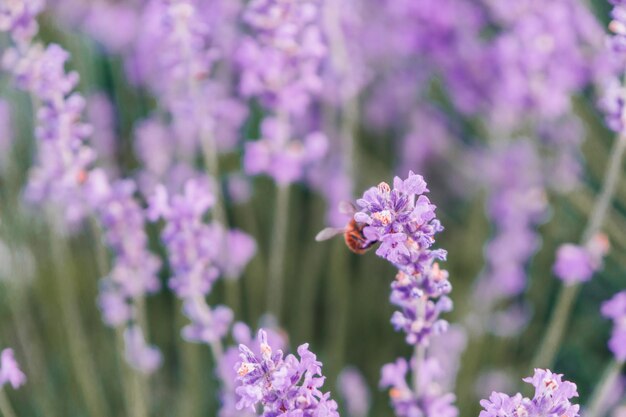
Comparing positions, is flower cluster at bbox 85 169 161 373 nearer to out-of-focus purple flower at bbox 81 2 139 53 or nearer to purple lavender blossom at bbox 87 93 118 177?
purple lavender blossom at bbox 87 93 118 177

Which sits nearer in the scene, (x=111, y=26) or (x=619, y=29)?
(x=619, y=29)

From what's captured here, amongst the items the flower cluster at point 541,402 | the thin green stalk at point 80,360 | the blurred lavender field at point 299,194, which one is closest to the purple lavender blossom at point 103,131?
the blurred lavender field at point 299,194

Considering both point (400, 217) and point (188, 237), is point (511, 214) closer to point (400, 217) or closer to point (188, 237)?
point (188, 237)

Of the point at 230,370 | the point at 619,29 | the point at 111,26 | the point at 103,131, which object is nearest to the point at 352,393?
the point at 230,370

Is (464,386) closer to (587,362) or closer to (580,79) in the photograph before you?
(587,362)

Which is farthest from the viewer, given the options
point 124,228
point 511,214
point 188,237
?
point 511,214

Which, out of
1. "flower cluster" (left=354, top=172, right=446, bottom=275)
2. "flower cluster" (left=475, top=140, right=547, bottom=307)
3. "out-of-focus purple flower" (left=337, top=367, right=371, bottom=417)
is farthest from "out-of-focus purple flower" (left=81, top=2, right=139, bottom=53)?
"flower cluster" (left=354, top=172, right=446, bottom=275)

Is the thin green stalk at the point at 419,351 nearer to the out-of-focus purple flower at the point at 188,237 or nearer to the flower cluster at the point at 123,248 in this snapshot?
the out-of-focus purple flower at the point at 188,237
